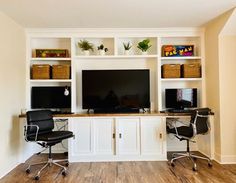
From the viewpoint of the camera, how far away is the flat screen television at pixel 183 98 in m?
4.31

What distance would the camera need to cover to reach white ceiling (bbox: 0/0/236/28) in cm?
307

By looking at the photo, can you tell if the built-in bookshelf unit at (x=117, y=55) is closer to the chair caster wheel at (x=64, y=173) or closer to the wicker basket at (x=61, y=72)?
the wicker basket at (x=61, y=72)

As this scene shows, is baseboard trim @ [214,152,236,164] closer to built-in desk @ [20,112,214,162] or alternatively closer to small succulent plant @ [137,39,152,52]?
built-in desk @ [20,112,214,162]

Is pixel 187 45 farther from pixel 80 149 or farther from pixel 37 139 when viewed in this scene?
pixel 37 139

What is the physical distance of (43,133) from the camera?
3.64 m

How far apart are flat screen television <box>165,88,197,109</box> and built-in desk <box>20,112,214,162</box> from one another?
1.72 ft

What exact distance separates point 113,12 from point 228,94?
7.48 ft

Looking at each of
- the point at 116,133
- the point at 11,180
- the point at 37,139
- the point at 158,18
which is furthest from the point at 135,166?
the point at 158,18

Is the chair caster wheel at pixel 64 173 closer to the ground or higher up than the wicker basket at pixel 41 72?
closer to the ground

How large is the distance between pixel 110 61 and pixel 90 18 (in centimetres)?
108

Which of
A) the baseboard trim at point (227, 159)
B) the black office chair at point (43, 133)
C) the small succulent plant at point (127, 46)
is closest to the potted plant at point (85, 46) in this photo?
the small succulent plant at point (127, 46)

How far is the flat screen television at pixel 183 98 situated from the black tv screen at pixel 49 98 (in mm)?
1983

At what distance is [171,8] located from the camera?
3.27 m

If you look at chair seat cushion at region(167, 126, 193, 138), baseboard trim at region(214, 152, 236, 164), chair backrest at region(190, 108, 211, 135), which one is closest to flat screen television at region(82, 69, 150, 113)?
chair seat cushion at region(167, 126, 193, 138)
